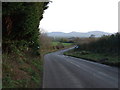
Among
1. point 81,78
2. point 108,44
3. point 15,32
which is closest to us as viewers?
point 15,32

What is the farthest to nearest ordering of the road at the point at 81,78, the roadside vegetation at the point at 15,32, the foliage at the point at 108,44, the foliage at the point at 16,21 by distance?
the foliage at the point at 108,44 → the road at the point at 81,78 → the foliage at the point at 16,21 → the roadside vegetation at the point at 15,32

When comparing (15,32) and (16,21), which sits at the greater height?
(16,21)

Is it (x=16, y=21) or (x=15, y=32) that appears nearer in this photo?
(x=16, y=21)

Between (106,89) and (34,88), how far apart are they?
3.14m

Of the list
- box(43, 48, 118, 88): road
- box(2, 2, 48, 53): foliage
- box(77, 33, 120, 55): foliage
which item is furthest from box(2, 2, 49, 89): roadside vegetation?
box(77, 33, 120, 55): foliage

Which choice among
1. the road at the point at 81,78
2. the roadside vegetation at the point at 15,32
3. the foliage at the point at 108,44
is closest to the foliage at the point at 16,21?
the roadside vegetation at the point at 15,32

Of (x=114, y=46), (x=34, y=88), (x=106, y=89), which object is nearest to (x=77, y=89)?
(x=106, y=89)

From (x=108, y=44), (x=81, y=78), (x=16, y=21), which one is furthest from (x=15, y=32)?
(x=108, y=44)

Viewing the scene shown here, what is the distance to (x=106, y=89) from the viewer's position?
10.2m

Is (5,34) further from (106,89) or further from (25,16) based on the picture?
(106,89)

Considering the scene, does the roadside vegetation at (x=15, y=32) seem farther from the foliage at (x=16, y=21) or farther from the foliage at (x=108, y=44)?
the foliage at (x=108, y=44)

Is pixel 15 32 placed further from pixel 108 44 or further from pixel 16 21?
pixel 108 44

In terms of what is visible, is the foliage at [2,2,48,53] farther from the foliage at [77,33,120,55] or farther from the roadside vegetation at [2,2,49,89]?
the foliage at [77,33,120,55]

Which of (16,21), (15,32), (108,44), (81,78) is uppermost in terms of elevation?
(16,21)
